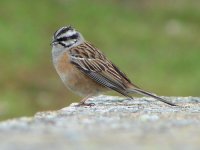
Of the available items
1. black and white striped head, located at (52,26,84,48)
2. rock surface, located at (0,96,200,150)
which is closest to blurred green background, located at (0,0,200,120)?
black and white striped head, located at (52,26,84,48)

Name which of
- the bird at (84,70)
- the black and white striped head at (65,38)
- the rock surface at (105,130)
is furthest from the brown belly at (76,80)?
the rock surface at (105,130)

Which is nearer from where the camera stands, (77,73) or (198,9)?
(77,73)

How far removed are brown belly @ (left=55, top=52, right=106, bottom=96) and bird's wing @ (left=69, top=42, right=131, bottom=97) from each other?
7cm

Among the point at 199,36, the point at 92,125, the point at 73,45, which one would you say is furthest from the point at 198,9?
the point at 92,125

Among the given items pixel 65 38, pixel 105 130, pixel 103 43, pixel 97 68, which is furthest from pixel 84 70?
pixel 103 43

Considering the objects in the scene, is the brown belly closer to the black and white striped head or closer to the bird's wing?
the bird's wing

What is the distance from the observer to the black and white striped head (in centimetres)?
1423

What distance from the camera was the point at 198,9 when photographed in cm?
3300

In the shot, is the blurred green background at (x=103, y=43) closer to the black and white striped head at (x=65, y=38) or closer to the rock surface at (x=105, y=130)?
the black and white striped head at (x=65, y=38)

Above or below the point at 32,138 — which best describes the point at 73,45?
above

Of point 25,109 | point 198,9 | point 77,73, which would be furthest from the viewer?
point 198,9

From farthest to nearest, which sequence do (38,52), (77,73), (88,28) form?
(88,28) → (38,52) → (77,73)

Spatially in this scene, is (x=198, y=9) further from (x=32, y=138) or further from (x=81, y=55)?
(x=32, y=138)

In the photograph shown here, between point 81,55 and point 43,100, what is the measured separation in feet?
33.0
